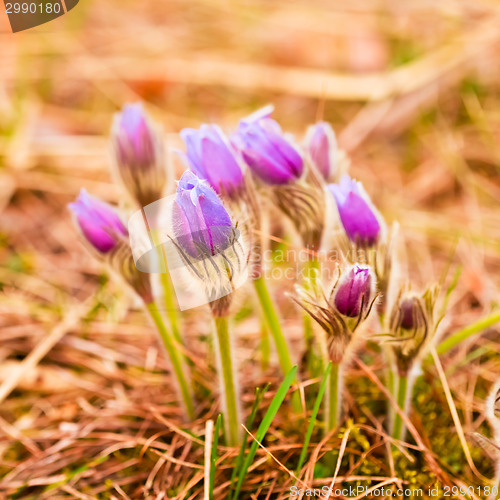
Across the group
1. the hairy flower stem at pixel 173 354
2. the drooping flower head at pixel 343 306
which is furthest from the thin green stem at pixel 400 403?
the hairy flower stem at pixel 173 354

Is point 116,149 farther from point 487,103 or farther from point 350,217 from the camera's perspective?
point 487,103

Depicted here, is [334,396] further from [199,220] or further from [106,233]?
[106,233]

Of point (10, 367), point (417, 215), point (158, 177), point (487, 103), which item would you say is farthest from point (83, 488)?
point (487, 103)

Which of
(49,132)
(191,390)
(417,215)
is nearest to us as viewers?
(191,390)

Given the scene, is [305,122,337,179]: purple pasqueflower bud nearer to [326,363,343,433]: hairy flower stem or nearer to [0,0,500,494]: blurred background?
[0,0,500,494]: blurred background

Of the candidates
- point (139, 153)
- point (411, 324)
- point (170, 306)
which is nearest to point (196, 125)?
point (139, 153)

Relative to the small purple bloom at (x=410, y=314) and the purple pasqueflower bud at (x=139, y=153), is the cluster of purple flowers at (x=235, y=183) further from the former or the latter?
the small purple bloom at (x=410, y=314)

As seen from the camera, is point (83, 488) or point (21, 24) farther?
point (21, 24)
